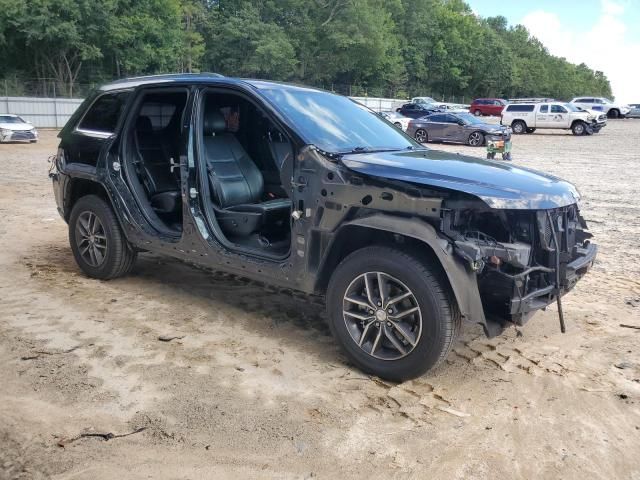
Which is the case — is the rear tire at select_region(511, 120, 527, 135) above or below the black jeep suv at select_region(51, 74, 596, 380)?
above

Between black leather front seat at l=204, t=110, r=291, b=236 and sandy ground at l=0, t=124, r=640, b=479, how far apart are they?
766mm

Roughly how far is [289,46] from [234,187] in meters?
52.2

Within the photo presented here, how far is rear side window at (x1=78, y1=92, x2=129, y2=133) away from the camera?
5.58 m

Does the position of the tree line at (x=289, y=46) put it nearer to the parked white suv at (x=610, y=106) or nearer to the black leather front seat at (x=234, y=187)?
the parked white suv at (x=610, y=106)

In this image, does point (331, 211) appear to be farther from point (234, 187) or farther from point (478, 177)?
point (234, 187)

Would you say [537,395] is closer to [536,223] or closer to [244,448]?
[536,223]

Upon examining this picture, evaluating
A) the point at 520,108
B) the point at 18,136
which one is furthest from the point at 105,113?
the point at 520,108

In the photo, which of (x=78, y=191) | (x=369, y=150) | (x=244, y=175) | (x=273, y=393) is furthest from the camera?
(x=78, y=191)

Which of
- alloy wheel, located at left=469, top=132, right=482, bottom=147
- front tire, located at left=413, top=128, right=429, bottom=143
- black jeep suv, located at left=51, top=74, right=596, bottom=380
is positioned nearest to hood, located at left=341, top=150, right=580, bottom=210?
black jeep suv, located at left=51, top=74, right=596, bottom=380

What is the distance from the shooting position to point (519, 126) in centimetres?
3381

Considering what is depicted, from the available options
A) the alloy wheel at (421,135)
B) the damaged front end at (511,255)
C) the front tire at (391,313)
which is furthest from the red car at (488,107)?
the front tire at (391,313)

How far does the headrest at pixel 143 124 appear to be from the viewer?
5562mm

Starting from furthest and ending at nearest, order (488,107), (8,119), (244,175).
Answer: (488,107)
(8,119)
(244,175)

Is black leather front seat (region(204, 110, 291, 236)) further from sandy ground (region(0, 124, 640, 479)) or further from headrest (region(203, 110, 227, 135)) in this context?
sandy ground (region(0, 124, 640, 479))
